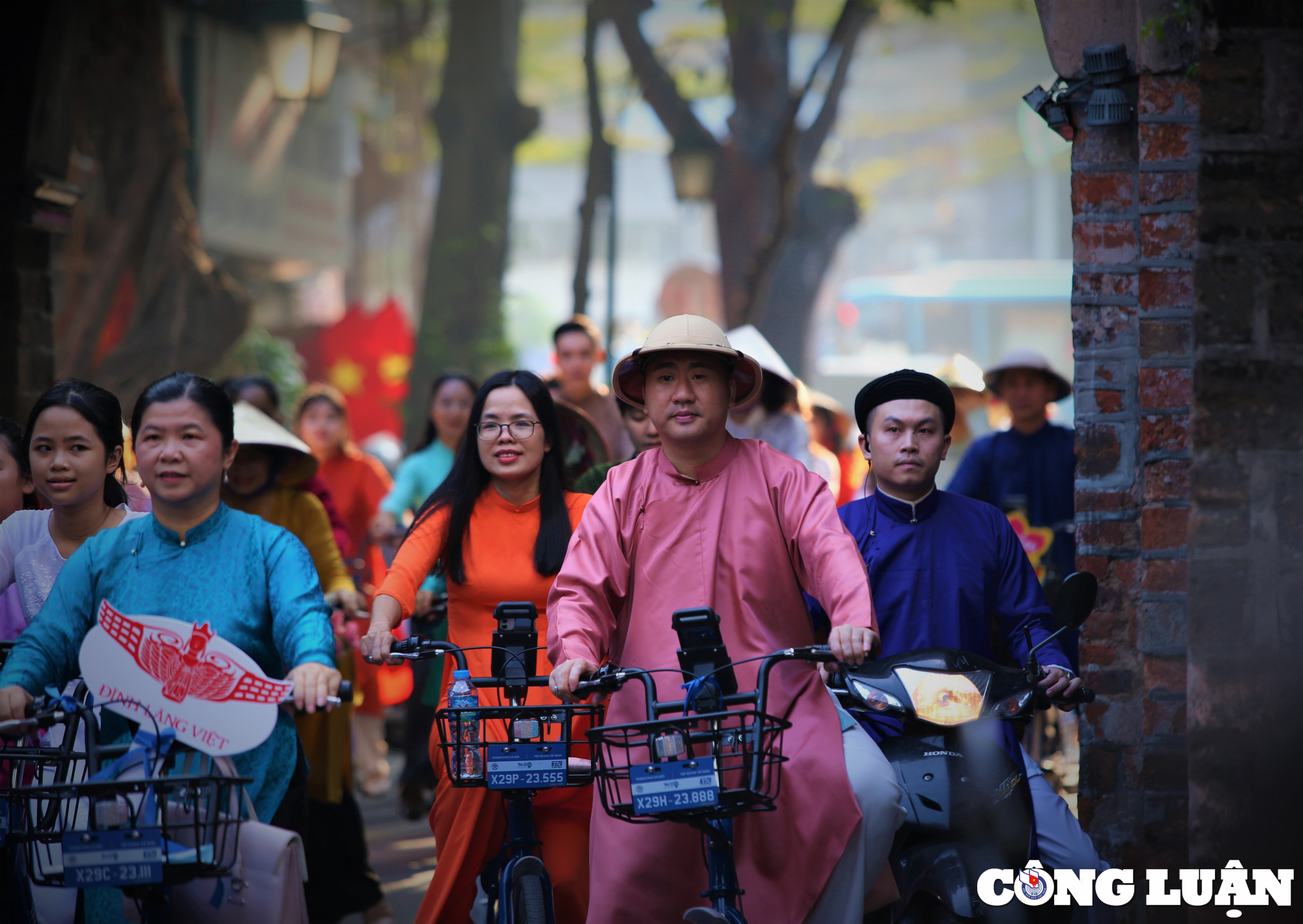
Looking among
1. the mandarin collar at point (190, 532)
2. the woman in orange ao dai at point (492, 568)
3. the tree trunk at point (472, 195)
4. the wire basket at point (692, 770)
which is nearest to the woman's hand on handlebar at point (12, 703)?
the mandarin collar at point (190, 532)

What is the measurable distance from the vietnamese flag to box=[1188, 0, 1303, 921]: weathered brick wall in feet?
60.1

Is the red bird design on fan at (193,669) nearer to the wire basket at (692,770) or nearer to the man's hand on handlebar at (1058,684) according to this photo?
the wire basket at (692,770)

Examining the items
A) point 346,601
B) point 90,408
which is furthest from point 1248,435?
point 346,601

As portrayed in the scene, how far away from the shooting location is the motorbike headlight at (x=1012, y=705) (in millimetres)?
3617

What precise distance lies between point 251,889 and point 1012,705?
1.99 m

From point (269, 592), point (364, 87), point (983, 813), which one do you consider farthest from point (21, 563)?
point (364, 87)

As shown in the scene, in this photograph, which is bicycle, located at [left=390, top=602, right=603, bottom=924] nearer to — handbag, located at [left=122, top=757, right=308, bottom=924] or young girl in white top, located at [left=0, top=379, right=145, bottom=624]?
handbag, located at [left=122, top=757, right=308, bottom=924]

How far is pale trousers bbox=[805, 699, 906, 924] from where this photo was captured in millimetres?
3555

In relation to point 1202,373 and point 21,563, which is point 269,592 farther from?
point 1202,373

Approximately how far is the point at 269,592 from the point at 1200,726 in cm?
266

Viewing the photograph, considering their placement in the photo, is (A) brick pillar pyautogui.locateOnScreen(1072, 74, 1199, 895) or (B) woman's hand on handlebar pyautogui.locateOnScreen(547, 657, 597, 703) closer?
(B) woman's hand on handlebar pyautogui.locateOnScreen(547, 657, 597, 703)

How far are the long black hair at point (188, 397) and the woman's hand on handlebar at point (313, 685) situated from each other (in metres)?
0.77

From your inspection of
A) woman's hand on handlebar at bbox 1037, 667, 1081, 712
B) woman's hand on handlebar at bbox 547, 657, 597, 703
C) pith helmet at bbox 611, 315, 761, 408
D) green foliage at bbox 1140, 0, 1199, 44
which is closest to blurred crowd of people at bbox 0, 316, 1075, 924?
pith helmet at bbox 611, 315, 761, 408

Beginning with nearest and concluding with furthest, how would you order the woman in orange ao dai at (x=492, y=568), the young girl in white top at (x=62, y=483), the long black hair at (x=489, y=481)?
the young girl in white top at (x=62, y=483)
the woman in orange ao dai at (x=492, y=568)
the long black hair at (x=489, y=481)
